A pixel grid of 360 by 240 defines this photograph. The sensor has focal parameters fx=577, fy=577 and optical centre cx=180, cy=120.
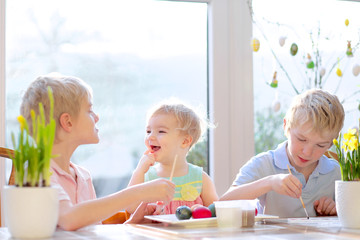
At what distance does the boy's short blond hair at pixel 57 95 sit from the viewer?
6.25 feet

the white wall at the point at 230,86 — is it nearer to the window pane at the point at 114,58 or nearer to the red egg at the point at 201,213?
the window pane at the point at 114,58

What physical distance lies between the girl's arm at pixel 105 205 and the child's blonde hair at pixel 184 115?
2.39 feet

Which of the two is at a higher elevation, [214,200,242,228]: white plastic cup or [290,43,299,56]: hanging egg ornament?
[290,43,299,56]: hanging egg ornament

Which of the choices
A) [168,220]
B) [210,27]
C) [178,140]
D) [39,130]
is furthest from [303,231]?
[210,27]

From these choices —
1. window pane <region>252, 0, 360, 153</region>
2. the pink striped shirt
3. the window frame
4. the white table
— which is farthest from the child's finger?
window pane <region>252, 0, 360, 153</region>

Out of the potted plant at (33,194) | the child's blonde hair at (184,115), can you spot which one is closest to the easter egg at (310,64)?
the child's blonde hair at (184,115)

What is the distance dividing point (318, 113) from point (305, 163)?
0.71ft

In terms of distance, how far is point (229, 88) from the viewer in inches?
129

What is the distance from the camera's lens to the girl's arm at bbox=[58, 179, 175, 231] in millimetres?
1603

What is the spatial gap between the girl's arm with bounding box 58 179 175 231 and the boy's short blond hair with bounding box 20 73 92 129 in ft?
1.32

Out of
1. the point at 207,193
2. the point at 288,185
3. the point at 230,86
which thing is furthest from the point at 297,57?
the point at 288,185

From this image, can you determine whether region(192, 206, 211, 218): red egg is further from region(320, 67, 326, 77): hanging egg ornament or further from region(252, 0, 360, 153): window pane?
region(320, 67, 326, 77): hanging egg ornament

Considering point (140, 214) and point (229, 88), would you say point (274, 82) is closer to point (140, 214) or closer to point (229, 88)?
point (229, 88)

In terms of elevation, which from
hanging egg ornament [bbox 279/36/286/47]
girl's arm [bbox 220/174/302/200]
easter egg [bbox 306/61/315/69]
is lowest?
girl's arm [bbox 220/174/302/200]
